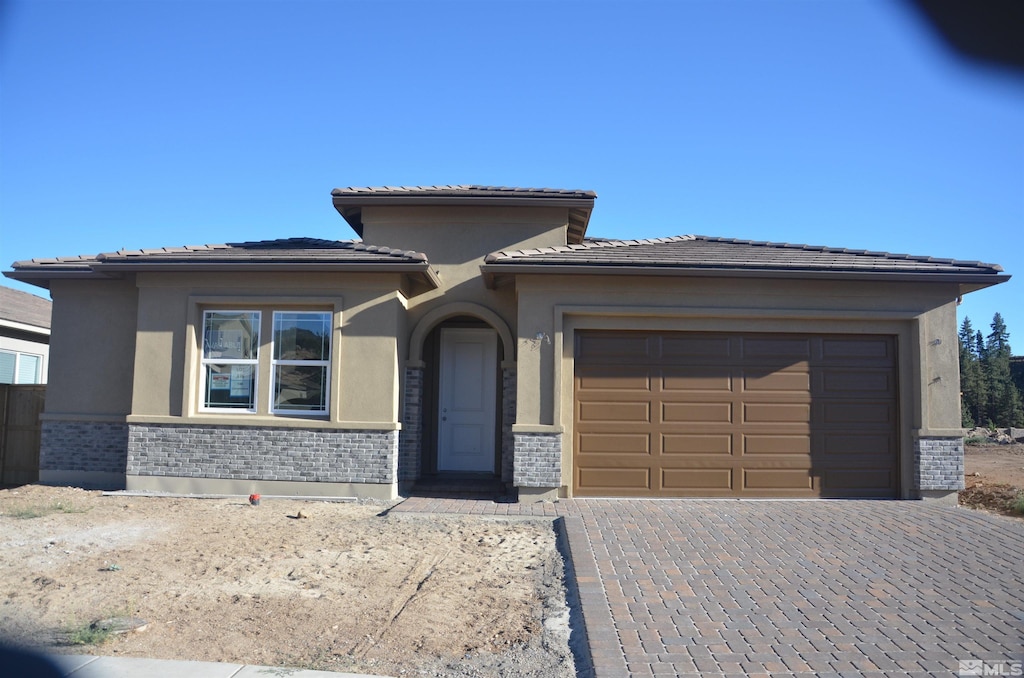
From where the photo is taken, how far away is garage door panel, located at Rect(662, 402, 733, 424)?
11273 mm

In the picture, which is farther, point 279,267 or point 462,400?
point 462,400

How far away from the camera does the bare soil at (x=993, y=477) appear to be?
12.0m

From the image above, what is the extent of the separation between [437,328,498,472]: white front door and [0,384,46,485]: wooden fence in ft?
23.7

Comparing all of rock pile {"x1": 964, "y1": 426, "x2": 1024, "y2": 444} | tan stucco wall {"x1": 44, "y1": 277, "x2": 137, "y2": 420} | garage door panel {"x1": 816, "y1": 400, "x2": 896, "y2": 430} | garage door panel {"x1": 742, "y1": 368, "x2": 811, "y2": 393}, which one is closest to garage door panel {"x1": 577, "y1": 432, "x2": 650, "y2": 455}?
garage door panel {"x1": 742, "y1": 368, "x2": 811, "y2": 393}

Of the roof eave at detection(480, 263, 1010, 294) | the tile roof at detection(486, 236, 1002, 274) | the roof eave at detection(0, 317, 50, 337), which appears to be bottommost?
the roof eave at detection(0, 317, 50, 337)

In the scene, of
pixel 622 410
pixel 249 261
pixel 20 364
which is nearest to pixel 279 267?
pixel 249 261

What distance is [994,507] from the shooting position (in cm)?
1168

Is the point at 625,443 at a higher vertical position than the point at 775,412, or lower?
Answer: lower

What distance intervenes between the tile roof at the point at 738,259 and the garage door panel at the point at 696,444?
2474 millimetres

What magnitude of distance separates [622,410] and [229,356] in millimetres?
6032

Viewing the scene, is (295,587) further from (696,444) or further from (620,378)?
(696,444)

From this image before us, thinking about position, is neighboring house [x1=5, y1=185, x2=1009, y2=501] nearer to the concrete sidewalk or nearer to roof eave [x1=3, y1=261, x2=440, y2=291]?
roof eave [x1=3, y1=261, x2=440, y2=291]

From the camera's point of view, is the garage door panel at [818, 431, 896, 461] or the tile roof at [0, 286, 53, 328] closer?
the garage door panel at [818, 431, 896, 461]

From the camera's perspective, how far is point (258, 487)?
37.0 feet
